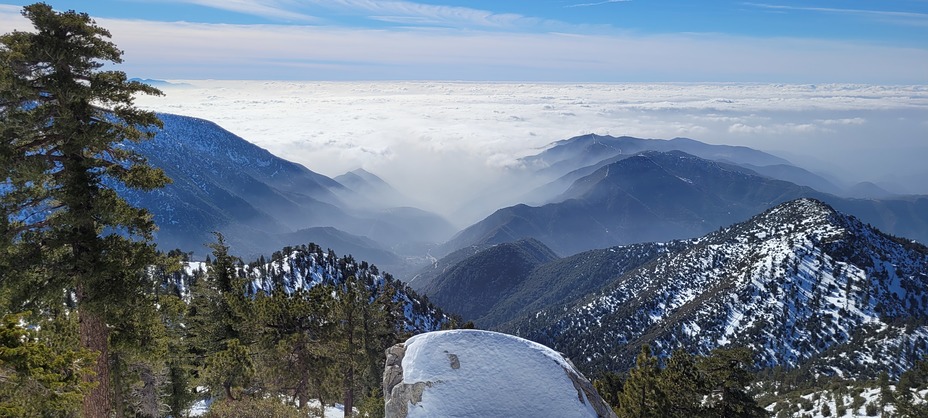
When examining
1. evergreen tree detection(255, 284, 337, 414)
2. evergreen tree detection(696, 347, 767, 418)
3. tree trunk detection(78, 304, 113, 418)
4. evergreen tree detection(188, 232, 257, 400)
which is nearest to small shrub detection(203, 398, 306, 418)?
evergreen tree detection(188, 232, 257, 400)

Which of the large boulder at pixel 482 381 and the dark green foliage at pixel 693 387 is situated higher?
the large boulder at pixel 482 381

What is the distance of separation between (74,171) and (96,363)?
6.37 metres

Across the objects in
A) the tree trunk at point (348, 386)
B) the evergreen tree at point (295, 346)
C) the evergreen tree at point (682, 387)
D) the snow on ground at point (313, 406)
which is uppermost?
the evergreen tree at point (295, 346)

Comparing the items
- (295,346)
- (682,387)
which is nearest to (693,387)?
(682,387)

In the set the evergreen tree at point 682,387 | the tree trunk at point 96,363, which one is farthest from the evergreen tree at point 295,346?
the evergreen tree at point 682,387

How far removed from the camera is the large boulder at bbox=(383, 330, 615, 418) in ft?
58.5

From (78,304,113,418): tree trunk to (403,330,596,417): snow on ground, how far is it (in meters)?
10.0

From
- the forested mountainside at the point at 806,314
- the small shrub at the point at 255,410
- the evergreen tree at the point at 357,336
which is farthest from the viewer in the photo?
the forested mountainside at the point at 806,314

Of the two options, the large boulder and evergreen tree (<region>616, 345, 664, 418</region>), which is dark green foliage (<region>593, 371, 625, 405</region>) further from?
the large boulder

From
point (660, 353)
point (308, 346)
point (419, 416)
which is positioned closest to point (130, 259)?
point (419, 416)

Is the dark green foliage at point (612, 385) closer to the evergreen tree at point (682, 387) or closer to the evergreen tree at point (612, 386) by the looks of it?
the evergreen tree at point (612, 386)

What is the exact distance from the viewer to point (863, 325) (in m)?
164

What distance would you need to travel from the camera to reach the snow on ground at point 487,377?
58.3ft

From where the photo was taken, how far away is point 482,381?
18.7 meters
